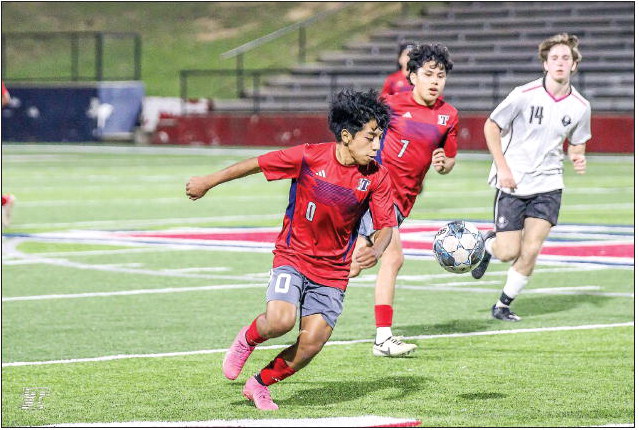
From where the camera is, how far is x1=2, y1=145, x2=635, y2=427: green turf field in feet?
24.6

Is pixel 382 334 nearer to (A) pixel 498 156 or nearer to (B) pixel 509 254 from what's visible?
(A) pixel 498 156

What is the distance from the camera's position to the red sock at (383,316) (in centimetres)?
929

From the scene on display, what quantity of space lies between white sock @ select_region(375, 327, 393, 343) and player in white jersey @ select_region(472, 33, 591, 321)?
186cm

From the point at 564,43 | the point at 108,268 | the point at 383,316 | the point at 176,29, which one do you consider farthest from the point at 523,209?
the point at 176,29

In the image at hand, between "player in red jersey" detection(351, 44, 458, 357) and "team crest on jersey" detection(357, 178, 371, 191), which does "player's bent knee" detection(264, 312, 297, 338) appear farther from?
"player in red jersey" detection(351, 44, 458, 357)

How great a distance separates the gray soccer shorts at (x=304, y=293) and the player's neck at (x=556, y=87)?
3.80 metres

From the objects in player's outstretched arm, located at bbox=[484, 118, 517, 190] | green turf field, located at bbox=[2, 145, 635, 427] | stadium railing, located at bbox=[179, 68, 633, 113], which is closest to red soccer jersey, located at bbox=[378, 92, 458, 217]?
player's outstretched arm, located at bbox=[484, 118, 517, 190]

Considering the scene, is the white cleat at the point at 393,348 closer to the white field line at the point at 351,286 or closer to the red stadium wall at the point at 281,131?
the white field line at the point at 351,286

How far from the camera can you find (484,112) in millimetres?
36812

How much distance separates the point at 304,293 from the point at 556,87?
3930mm

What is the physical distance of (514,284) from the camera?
430 inches

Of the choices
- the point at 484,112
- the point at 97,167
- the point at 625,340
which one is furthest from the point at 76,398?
the point at 484,112

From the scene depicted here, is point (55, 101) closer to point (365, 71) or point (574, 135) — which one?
point (365, 71)

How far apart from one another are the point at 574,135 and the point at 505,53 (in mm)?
30024
